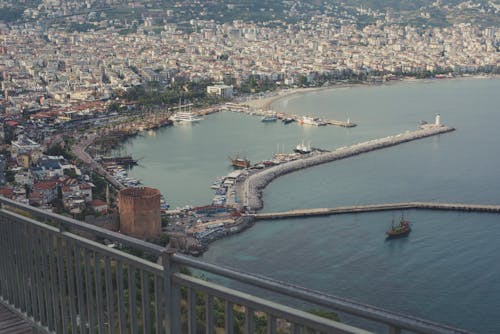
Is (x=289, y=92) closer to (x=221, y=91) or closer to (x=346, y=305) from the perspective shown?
(x=221, y=91)

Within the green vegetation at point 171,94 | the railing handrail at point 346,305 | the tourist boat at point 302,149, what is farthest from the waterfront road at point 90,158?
the railing handrail at point 346,305

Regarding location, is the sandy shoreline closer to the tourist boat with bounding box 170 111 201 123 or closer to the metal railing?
the tourist boat with bounding box 170 111 201 123

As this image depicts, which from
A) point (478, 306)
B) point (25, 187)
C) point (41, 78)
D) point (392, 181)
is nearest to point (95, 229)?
point (478, 306)

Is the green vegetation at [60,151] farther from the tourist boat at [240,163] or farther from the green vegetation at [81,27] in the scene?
the green vegetation at [81,27]

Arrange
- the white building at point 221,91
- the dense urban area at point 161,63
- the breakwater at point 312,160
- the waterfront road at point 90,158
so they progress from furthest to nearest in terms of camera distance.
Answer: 1. the white building at point 221,91
2. the waterfront road at point 90,158
3. the dense urban area at point 161,63
4. the breakwater at point 312,160

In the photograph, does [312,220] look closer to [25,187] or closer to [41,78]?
[25,187]

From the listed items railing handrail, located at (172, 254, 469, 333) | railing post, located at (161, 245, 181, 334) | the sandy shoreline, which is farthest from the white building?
railing handrail, located at (172, 254, 469, 333)

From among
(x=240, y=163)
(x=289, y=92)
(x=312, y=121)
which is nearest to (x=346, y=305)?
(x=240, y=163)
